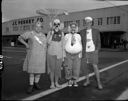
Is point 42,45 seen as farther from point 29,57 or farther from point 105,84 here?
point 105,84

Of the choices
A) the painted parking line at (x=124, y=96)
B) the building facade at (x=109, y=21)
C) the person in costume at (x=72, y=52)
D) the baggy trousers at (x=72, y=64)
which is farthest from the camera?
→ the building facade at (x=109, y=21)

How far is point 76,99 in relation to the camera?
535 centimetres

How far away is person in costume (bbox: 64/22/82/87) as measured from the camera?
6543mm

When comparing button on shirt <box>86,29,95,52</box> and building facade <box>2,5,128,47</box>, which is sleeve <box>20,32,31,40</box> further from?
building facade <box>2,5,128,47</box>

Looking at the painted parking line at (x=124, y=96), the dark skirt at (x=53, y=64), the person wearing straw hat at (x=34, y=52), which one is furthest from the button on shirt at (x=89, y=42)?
the painted parking line at (x=124, y=96)

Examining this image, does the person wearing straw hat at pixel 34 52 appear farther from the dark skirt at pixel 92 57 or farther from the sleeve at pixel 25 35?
the dark skirt at pixel 92 57

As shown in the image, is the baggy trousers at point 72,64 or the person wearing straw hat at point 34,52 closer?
the person wearing straw hat at point 34,52

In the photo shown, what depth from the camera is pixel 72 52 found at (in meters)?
6.53

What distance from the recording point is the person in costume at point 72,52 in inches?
258

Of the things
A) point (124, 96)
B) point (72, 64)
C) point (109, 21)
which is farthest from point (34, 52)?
point (109, 21)

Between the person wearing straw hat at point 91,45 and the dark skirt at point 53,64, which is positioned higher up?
the person wearing straw hat at point 91,45

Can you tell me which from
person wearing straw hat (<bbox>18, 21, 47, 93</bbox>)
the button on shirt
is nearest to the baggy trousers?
the button on shirt

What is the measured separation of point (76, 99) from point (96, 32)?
81.3 inches

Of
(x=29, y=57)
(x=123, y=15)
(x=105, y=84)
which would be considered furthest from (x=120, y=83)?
(x=123, y=15)
